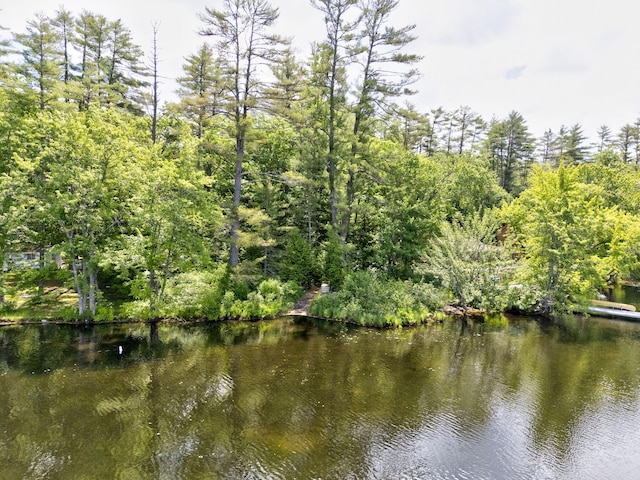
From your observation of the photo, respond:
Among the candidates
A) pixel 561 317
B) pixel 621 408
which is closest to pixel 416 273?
pixel 561 317

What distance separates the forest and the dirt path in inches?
20.2

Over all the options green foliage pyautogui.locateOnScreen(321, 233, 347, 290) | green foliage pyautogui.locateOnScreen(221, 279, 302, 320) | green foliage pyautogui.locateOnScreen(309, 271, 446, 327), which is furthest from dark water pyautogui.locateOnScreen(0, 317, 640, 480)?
green foliage pyautogui.locateOnScreen(321, 233, 347, 290)

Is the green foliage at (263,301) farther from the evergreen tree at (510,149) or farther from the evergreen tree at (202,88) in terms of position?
the evergreen tree at (510,149)

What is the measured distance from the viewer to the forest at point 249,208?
16.2 meters

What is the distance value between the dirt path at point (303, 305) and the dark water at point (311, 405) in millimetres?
3015

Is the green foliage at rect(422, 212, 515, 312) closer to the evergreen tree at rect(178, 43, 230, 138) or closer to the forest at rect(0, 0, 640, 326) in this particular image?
the forest at rect(0, 0, 640, 326)

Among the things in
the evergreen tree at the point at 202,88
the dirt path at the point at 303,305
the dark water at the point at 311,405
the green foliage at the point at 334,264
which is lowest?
the dark water at the point at 311,405

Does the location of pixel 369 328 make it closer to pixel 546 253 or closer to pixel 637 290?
Result: pixel 546 253

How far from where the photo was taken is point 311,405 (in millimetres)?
10055

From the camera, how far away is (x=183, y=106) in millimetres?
18203

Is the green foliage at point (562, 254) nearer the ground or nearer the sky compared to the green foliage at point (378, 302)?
nearer the sky

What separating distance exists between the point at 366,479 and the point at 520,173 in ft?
168

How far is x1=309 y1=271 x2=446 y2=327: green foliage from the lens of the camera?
17484 millimetres

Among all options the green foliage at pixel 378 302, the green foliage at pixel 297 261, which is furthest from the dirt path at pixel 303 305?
the green foliage at pixel 297 261
